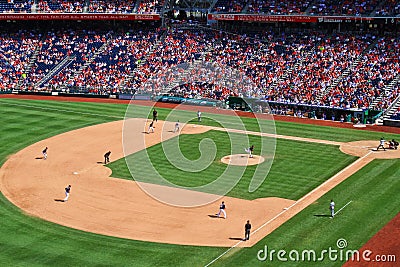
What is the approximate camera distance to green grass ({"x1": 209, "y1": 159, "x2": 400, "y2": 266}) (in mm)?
28891

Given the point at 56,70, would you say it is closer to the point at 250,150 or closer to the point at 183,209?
the point at 250,150

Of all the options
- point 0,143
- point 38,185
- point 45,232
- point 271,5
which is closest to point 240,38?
point 271,5

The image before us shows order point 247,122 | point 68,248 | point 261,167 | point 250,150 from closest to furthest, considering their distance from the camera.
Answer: point 68,248, point 261,167, point 250,150, point 247,122

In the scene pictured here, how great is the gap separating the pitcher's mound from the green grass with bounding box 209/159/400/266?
6.77 m

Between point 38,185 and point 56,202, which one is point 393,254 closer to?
point 56,202

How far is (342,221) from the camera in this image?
32625 millimetres

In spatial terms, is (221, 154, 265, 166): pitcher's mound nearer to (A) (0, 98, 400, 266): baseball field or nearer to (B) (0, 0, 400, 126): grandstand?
(A) (0, 98, 400, 266): baseball field

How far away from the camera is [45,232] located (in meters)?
31.1

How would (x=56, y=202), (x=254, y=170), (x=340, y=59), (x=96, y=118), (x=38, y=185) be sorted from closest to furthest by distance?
(x=56, y=202), (x=38, y=185), (x=254, y=170), (x=96, y=118), (x=340, y=59)

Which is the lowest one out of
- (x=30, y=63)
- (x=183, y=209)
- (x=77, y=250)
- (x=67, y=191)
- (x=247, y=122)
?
(x=77, y=250)

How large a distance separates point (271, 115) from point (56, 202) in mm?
30550

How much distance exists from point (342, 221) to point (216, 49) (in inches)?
1649

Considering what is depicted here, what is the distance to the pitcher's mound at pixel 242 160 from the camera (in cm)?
4262

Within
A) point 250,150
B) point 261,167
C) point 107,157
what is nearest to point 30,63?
point 107,157
